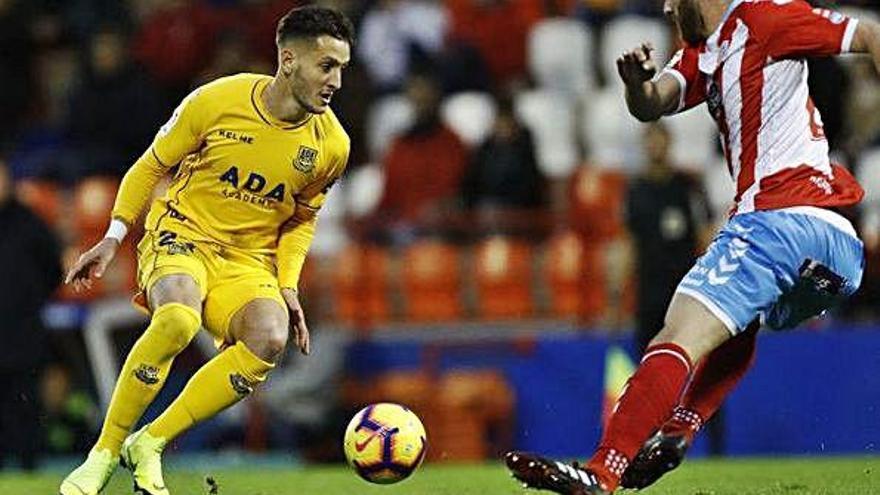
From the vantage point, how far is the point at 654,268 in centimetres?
1333

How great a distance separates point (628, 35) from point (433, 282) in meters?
2.79

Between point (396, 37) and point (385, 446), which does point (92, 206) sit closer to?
point (396, 37)

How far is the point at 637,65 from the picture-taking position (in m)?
7.38

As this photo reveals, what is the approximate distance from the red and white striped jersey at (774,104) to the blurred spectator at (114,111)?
32.0 ft

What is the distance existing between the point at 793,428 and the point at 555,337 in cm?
189

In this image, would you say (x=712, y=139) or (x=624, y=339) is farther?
(x=712, y=139)

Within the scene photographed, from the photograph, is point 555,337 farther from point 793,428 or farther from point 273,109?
point 273,109

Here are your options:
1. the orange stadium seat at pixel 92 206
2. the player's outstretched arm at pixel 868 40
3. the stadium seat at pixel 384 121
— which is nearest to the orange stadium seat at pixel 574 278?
the stadium seat at pixel 384 121

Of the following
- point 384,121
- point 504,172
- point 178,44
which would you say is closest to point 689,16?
point 504,172

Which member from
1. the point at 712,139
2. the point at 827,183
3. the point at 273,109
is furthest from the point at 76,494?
the point at 712,139

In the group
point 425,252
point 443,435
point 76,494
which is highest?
point 76,494

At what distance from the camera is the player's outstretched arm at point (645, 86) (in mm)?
7371

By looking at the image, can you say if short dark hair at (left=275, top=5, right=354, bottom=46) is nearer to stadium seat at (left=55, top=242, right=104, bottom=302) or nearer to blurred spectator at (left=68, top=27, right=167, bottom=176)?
stadium seat at (left=55, top=242, right=104, bottom=302)

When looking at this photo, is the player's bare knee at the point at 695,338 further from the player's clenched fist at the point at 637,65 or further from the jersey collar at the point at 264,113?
the jersey collar at the point at 264,113
